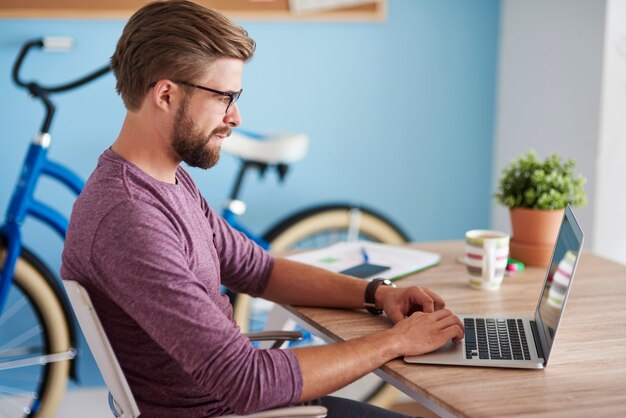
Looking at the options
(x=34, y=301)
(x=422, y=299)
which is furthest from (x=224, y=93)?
(x=34, y=301)

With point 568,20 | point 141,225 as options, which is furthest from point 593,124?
point 141,225

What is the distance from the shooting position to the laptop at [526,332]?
1.32 m

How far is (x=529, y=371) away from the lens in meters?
1.31

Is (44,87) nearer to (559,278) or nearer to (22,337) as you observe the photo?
(22,337)

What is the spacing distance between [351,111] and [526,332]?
1.68m

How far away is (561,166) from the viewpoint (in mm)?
1992

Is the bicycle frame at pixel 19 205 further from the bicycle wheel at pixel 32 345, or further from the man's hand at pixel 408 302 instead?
the man's hand at pixel 408 302

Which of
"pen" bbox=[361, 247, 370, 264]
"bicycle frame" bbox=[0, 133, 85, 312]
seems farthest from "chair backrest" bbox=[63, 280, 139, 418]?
"bicycle frame" bbox=[0, 133, 85, 312]

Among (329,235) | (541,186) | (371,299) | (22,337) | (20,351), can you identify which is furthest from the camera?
(329,235)

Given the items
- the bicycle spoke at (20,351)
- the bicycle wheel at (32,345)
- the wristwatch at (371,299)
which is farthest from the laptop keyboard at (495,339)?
the bicycle spoke at (20,351)

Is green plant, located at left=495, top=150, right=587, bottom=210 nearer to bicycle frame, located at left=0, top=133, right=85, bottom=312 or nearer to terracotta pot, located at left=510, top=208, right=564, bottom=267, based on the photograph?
terracotta pot, located at left=510, top=208, right=564, bottom=267

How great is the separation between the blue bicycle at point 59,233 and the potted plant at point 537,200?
89cm

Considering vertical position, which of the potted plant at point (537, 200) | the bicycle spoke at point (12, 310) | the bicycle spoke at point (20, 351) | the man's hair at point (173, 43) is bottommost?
the bicycle spoke at point (20, 351)

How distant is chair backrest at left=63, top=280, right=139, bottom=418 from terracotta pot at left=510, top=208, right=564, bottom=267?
1040mm
